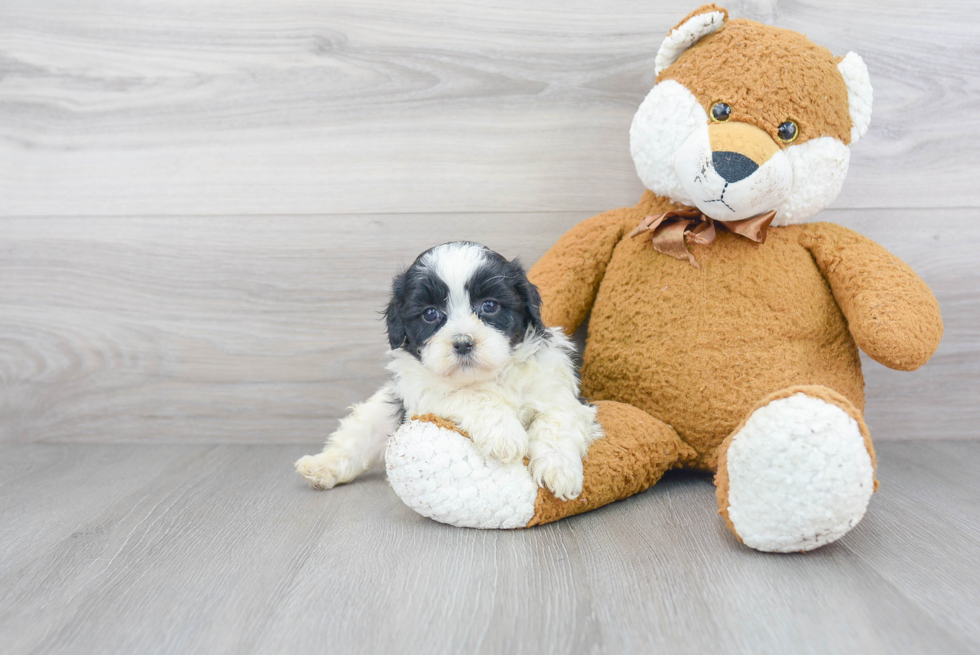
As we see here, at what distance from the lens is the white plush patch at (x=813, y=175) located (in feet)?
Result: 4.44

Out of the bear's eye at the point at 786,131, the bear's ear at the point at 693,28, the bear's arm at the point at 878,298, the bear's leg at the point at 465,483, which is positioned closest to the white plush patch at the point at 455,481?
the bear's leg at the point at 465,483

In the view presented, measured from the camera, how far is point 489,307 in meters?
1.29

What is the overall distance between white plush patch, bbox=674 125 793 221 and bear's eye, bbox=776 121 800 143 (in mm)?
33

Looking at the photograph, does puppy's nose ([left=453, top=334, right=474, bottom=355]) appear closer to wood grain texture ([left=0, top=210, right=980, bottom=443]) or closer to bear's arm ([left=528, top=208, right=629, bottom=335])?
bear's arm ([left=528, top=208, right=629, bottom=335])

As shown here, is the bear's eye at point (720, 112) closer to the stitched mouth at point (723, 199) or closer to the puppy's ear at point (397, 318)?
the stitched mouth at point (723, 199)

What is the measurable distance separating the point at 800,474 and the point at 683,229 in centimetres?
60

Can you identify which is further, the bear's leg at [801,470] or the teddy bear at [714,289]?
the teddy bear at [714,289]

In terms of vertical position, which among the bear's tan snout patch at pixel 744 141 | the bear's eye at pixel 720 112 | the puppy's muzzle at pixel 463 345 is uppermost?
the bear's eye at pixel 720 112

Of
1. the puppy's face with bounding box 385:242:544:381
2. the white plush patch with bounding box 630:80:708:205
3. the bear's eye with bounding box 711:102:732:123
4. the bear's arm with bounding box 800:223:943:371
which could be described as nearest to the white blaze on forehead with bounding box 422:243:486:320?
the puppy's face with bounding box 385:242:544:381

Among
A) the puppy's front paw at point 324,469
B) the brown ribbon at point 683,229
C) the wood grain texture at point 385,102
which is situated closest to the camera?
the brown ribbon at point 683,229

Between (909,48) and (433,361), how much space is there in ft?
4.77

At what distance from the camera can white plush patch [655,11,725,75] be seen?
1393mm

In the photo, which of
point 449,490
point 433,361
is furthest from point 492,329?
point 449,490

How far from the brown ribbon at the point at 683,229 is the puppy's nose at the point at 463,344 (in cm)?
49
